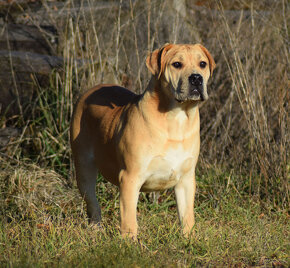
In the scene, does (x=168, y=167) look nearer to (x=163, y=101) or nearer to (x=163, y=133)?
A: (x=163, y=133)

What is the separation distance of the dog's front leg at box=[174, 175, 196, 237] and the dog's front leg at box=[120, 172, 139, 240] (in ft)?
1.49

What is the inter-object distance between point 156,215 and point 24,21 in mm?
4303

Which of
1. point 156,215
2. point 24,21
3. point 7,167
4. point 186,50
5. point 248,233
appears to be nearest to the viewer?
point 186,50

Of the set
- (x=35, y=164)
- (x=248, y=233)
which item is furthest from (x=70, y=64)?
(x=248, y=233)

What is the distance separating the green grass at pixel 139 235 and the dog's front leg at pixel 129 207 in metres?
0.11

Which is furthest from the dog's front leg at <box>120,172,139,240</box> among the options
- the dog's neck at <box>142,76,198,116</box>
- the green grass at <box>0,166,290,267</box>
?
the dog's neck at <box>142,76,198,116</box>

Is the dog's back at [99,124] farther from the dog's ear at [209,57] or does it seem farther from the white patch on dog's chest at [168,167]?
the dog's ear at [209,57]

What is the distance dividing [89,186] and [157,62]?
150 cm

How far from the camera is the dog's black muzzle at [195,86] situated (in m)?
4.05

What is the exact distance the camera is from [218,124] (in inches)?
260

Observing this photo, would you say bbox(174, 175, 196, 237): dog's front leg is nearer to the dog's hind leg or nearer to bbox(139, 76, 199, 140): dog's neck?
bbox(139, 76, 199, 140): dog's neck

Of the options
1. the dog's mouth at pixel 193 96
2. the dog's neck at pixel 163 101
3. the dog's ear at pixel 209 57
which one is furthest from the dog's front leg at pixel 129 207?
the dog's ear at pixel 209 57

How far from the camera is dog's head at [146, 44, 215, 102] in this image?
13.3 ft

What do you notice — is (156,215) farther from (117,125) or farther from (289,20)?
(289,20)
